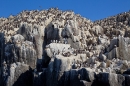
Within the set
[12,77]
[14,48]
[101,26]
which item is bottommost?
[12,77]

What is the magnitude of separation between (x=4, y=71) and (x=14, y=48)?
6.35m

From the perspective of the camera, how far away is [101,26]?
340 ft

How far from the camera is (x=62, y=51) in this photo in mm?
75438

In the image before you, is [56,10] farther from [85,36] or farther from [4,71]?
[4,71]

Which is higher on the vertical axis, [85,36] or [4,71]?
[85,36]

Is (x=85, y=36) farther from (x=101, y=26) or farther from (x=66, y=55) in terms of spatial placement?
(x=66, y=55)

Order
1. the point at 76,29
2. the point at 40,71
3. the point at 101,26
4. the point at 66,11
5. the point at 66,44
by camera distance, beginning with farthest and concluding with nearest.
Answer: the point at 66,11 < the point at 101,26 < the point at 76,29 < the point at 66,44 < the point at 40,71

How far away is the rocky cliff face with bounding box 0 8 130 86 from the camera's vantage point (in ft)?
200

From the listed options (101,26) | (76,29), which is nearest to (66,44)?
(76,29)

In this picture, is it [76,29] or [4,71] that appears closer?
[4,71]

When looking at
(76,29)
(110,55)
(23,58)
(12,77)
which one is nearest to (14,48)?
(23,58)

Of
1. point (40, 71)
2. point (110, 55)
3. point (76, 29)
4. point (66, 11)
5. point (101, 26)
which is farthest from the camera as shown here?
point (66, 11)

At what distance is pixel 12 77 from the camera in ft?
258

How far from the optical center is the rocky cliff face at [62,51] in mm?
61000
